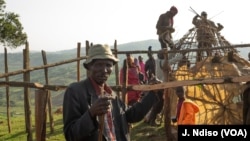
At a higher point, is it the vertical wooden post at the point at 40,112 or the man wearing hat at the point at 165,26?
the man wearing hat at the point at 165,26

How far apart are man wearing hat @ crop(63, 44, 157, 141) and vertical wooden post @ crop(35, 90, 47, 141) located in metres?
1.32

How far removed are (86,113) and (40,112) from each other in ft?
5.74

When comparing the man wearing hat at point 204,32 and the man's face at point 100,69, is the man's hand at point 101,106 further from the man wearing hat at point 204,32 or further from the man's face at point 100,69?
the man wearing hat at point 204,32

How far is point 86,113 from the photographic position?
2557mm

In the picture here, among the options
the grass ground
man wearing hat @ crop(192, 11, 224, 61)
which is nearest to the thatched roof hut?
man wearing hat @ crop(192, 11, 224, 61)

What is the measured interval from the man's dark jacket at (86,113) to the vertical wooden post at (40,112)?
133 centimetres

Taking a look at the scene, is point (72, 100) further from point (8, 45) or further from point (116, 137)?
point (8, 45)

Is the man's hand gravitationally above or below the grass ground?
above

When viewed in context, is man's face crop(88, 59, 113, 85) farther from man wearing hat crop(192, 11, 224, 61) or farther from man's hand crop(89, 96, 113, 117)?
man wearing hat crop(192, 11, 224, 61)

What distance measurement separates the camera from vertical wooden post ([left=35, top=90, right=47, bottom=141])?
4.10m

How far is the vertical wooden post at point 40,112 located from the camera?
161 inches
